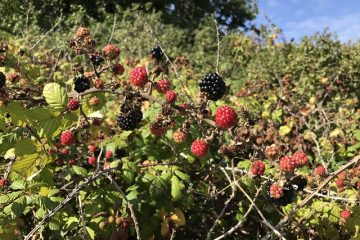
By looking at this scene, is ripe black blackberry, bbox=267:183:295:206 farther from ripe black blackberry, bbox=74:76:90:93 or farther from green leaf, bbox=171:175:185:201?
ripe black blackberry, bbox=74:76:90:93

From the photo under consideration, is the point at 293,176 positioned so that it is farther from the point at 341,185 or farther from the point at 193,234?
the point at 193,234

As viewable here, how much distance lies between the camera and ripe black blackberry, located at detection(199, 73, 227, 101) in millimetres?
→ 1935

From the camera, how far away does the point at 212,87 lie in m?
1.94

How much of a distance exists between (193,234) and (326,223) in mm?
1026

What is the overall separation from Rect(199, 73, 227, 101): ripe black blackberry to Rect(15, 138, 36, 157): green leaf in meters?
0.93

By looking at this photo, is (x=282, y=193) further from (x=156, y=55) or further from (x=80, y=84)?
(x=80, y=84)

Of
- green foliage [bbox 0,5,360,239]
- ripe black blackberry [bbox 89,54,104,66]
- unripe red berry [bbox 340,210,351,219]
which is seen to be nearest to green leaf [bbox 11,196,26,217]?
green foliage [bbox 0,5,360,239]

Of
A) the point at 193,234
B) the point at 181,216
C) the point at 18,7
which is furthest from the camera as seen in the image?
the point at 18,7

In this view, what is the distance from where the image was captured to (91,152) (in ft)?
10.0

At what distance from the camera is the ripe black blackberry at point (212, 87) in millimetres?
1935

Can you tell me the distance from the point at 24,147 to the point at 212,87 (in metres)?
0.99

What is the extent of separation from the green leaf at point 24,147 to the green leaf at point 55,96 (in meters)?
0.26

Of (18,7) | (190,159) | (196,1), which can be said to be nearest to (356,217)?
(190,159)

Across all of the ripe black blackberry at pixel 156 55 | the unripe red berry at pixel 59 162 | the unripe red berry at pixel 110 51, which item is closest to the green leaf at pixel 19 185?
the unripe red berry at pixel 59 162
